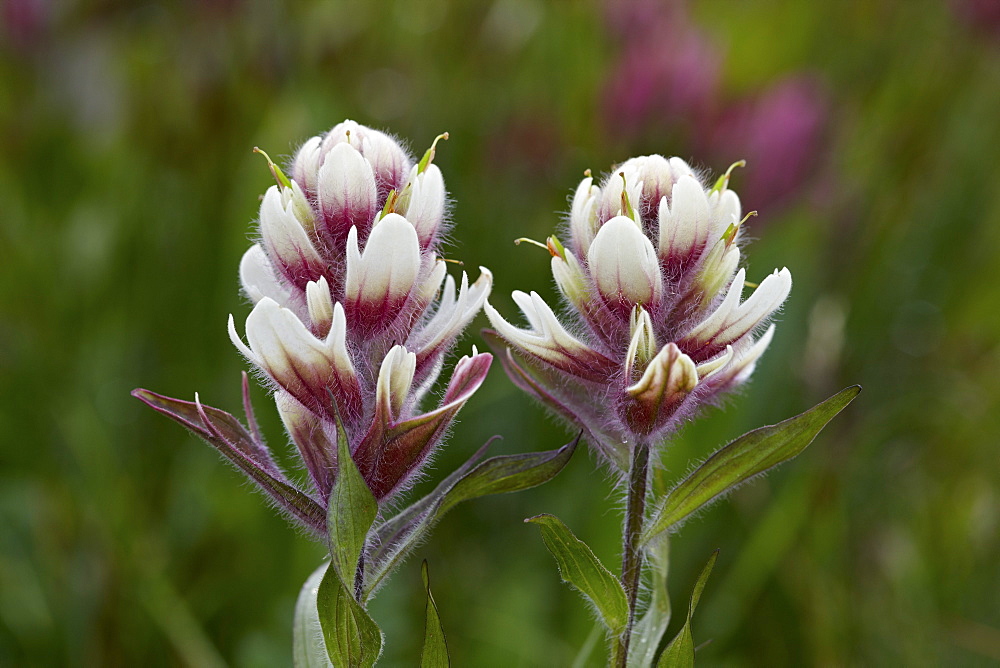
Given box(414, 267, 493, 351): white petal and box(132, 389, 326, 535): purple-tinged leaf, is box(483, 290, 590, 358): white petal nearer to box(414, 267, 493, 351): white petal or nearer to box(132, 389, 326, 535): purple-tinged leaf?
box(414, 267, 493, 351): white petal

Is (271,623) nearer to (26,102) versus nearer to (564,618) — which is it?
(564,618)

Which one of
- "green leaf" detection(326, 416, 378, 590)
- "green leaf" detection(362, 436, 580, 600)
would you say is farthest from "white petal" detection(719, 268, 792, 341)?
"green leaf" detection(326, 416, 378, 590)

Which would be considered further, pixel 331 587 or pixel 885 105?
pixel 885 105

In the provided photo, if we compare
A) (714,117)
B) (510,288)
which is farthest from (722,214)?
(714,117)

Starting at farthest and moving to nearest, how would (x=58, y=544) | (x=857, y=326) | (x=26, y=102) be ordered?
1. (x=26, y=102)
2. (x=857, y=326)
3. (x=58, y=544)

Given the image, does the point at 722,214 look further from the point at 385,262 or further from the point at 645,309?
the point at 385,262

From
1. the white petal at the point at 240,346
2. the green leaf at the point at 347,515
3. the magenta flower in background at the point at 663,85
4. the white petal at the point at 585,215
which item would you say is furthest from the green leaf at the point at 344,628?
the magenta flower in background at the point at 663,85

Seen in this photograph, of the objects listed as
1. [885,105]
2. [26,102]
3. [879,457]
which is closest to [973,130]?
[885,105]
